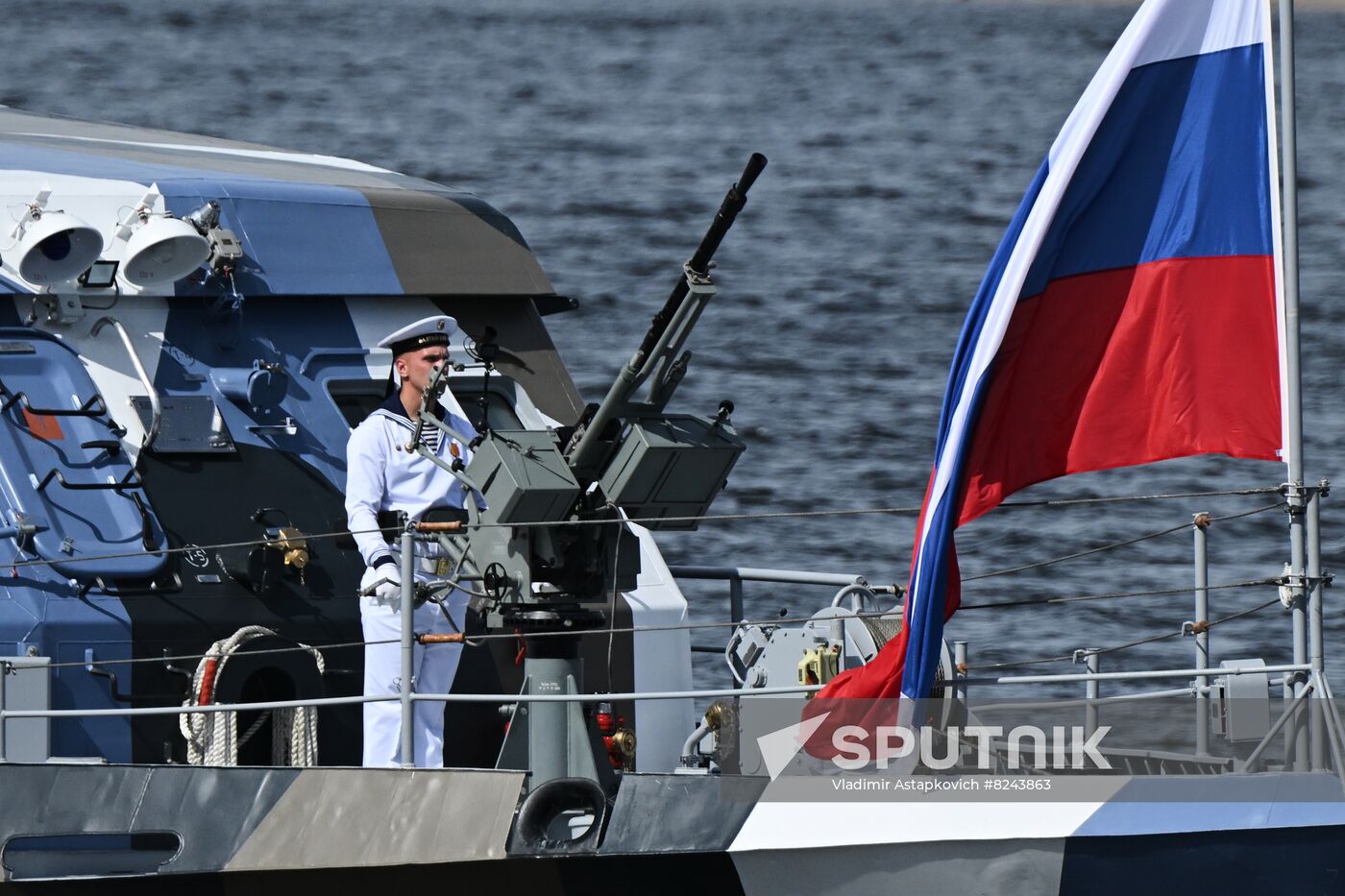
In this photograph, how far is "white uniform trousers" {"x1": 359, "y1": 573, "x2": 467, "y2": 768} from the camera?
291 inches

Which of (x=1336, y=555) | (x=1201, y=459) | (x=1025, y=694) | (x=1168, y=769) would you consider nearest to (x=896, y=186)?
(x=1201, y=459)

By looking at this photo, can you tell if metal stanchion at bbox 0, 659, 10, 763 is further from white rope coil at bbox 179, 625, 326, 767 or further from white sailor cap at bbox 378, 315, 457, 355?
white sailor cap at bbox 378, 315, 457, 355

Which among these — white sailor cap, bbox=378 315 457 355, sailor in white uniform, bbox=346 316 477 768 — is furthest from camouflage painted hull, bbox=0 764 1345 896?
white sailor cap, bbox=378 315 457 355

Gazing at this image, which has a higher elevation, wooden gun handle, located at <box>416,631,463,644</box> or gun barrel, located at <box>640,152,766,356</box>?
gun barrel, located at <box>640,152,766,356</box>

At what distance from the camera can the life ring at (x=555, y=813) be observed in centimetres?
661

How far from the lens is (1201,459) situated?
A: 20141mm

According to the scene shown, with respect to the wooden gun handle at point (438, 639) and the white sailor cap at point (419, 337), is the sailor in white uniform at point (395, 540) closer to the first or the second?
the white sailor cap at point (419, 337)

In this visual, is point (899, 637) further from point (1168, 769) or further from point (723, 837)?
point (1168, 769)

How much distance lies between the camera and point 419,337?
7.76 meters

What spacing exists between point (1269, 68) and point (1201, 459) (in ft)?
44.9

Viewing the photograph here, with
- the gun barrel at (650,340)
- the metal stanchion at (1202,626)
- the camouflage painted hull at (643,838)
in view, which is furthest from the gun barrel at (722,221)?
the metal stanchion at (1202,626)

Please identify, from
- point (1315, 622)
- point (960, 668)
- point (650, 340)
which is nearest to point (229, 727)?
point (650, 340)

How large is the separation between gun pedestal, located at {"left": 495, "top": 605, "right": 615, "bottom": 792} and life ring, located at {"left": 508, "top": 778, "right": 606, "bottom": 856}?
0.03m

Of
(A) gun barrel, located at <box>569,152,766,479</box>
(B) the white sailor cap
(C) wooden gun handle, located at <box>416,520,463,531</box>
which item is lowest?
(C) wooden gun handle, located at <box>416,520,463,531</box>
